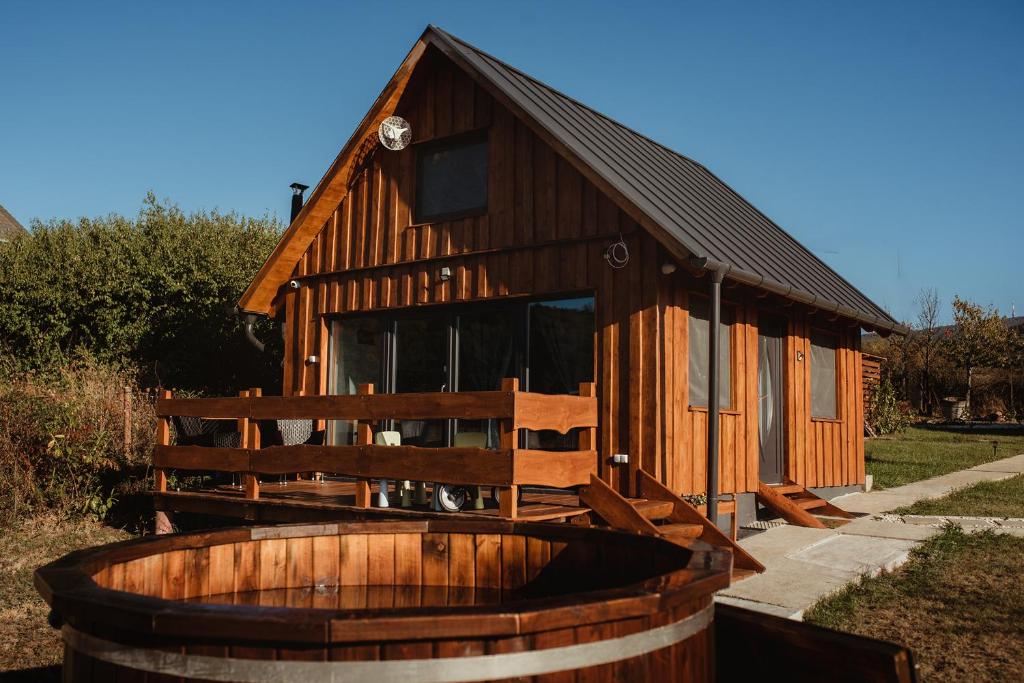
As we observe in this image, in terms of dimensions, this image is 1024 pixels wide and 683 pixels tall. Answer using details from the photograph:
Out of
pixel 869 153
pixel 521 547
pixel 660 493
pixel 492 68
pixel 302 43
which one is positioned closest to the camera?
pixel 521 547

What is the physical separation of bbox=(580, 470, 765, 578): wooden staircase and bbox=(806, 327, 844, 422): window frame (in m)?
3.77

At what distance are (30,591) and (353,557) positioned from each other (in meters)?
4.70

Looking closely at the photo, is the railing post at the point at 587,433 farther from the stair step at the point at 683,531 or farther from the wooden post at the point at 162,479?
the wooden post at the point at 162,479

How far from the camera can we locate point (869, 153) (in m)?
22.3

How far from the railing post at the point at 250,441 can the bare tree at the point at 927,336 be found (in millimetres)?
29612

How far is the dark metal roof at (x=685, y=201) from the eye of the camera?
823 centimetres

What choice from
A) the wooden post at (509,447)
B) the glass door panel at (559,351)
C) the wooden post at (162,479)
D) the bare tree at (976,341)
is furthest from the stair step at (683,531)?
the bare tree at (976,341)

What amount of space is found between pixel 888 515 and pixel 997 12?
Result: 12162 mm

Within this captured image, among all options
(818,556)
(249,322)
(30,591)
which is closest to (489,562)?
(818,556)

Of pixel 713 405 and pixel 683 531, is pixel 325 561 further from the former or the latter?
pixel 713 405

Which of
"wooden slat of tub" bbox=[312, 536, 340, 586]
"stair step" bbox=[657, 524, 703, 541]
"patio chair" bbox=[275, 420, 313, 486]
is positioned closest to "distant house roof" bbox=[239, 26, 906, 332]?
"stair step" bbox=[657, 524, 703, 541]

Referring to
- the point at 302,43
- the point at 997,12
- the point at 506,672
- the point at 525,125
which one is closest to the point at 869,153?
the point at 997,12

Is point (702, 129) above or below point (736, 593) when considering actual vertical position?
above

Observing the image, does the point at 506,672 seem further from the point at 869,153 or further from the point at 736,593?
the point at 869,153
